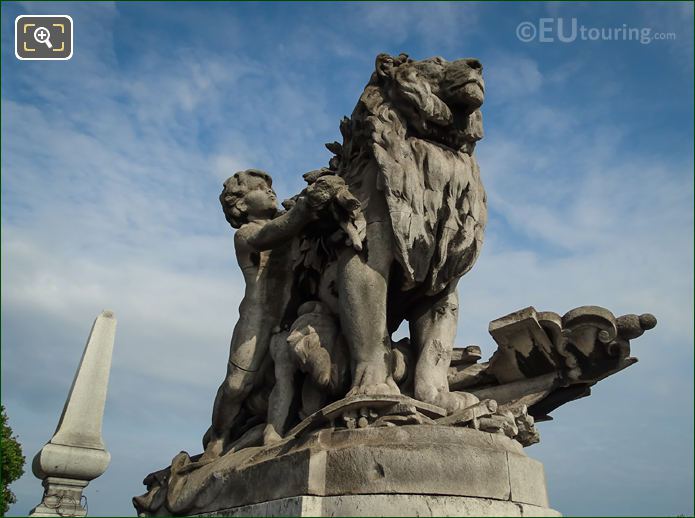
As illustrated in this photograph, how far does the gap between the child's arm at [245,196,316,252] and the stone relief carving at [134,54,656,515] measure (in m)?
0.01

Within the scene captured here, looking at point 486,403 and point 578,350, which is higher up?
point 578,350

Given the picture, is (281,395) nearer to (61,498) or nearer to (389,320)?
(389,320)

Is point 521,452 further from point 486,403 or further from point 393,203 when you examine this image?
point 393,203

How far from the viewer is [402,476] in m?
4.17

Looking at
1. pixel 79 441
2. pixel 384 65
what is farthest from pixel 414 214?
pixel 79 441

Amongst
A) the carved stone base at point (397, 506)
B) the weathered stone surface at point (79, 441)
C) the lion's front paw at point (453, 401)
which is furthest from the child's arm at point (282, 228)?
the weathered stone surface at point (79, 441)

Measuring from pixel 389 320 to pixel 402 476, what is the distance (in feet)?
6.26

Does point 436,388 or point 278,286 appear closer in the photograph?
point 436,388

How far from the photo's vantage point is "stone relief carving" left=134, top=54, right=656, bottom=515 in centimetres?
517

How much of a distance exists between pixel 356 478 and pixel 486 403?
114 centimetres

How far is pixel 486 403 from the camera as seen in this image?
4.79 m

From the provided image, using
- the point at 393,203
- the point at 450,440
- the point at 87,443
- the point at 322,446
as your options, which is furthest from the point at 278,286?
the point at 87,443

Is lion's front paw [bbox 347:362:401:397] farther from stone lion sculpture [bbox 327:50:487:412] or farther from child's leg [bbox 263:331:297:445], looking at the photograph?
child's leg [bbox 263:331:297:445]

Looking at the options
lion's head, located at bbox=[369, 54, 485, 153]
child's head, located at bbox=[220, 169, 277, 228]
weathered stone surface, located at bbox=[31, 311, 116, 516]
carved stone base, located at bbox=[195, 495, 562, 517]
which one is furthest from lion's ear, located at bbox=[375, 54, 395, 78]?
weathered stone surface, located at bbox=[31, 311, 116, 516]
